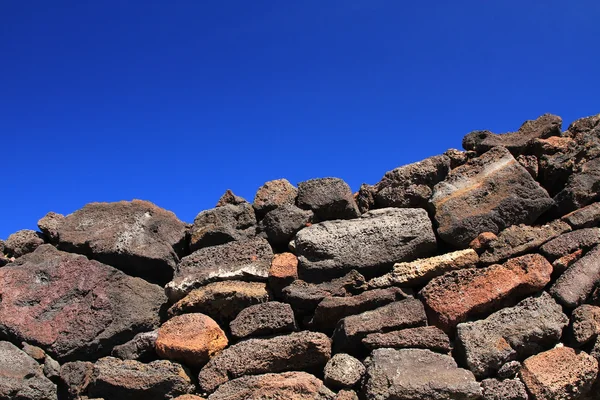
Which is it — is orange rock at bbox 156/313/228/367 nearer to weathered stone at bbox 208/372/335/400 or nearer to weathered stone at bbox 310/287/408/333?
weathered stone at bbox 208/372/335/400

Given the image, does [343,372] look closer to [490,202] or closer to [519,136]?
[490,202]

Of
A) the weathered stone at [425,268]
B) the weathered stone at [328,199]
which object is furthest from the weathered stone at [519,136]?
the weathered stone at [328,199]

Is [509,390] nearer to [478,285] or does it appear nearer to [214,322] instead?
[478,285]

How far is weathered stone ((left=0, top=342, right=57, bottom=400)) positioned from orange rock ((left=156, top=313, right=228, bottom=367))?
0.85 metres

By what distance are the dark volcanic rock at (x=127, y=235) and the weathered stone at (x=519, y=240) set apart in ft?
7.89

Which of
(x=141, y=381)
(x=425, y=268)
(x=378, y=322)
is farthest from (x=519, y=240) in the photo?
(x=141, y=381)

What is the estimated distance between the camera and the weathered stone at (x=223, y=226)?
14.3ft

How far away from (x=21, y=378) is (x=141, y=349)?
83cm

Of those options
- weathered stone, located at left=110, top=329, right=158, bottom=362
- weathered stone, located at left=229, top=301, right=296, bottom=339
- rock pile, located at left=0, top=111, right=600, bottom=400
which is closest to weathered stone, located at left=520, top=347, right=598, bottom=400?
rock pile, located at left=0, top=111, right=600, bottom=400

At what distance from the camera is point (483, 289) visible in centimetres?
358

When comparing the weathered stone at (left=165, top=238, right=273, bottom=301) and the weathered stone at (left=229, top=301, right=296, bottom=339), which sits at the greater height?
the weathered stone at (left=165, top=238, right=273, bottom=301)

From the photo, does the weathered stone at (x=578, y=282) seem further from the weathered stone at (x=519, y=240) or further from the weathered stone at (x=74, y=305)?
the weathered stone at (x=74, y=305)

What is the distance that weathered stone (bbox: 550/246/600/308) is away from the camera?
3.48m

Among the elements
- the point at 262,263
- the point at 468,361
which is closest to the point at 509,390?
the point at 468,361
